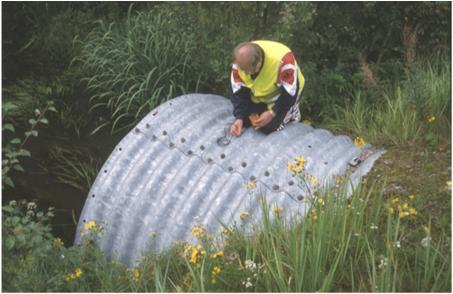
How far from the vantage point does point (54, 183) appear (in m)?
5.57

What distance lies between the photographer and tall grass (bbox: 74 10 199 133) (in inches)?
240

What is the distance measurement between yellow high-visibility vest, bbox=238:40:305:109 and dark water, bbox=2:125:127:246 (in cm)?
167

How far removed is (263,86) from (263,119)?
281 mm

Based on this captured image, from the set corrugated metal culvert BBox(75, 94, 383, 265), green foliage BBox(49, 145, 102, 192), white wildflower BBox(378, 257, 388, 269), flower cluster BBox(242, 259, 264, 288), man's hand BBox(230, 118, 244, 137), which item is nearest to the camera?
white wildflower BBox(378, 257, 388, 269)

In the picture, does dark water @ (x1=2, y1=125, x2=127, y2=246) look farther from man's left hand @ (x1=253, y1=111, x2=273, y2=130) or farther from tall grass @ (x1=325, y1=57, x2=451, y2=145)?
tall grass @ (x1=325, y1=57, x2=451, y2=145)

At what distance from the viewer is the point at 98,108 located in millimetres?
6684

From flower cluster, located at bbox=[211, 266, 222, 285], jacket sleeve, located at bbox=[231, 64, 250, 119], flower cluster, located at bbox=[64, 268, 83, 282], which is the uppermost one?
jacket sleeve, located at bbox=[231, 64, 250, 119]

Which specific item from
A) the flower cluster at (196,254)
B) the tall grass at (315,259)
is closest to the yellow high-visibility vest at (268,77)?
the tall grass at (315,259)

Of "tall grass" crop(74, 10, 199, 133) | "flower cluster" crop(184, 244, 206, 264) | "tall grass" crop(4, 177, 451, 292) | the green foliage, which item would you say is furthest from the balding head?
the green foliage

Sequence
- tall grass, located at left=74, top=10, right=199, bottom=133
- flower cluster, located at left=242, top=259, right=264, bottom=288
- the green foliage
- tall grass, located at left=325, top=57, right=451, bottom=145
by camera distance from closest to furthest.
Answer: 1. flower cluster, located at left=242, top=259, right=264, bottom=288
2. tall grass, located at left=325, top=57, right=451, bottom=145
3. the green foliage
4. tall grass, located at left=74, top=10, right=199, bottom=133

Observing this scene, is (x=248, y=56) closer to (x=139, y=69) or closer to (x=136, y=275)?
(x=136, y=275)

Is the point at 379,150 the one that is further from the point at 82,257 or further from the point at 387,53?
the point at 387,53

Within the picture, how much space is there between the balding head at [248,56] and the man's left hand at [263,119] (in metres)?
0.31

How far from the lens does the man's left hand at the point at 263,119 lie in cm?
411
